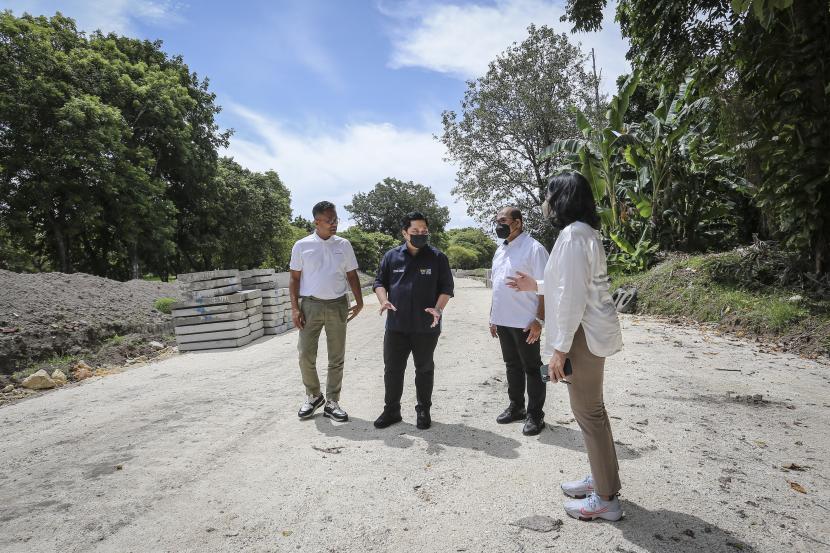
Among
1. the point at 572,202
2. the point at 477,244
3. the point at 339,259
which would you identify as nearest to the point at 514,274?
the point at 572,202

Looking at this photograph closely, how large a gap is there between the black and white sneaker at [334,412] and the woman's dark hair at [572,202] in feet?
9.22

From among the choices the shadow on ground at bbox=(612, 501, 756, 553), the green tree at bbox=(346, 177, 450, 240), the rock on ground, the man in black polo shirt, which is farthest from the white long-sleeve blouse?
the green tree at bbox=(346, 177, 450, 240)

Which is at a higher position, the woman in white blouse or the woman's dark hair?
the woman's dark hair

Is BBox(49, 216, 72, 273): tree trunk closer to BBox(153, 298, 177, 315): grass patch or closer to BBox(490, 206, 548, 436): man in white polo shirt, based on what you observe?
BBox(153, 298, 177, 315): grass patch

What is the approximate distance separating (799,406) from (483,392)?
118 inches

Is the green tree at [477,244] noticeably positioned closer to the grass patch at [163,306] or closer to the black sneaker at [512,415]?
the grass patch at [163,306]

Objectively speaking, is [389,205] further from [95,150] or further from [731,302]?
[731,302]

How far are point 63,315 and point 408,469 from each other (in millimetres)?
10133

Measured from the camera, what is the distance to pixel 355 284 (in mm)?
4672

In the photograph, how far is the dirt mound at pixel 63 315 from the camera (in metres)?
8.48

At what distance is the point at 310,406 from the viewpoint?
14.8ft

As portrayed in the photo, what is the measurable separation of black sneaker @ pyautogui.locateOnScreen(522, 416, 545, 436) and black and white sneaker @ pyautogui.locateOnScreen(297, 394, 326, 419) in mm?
2016

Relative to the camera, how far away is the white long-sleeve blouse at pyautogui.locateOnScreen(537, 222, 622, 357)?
93.5 inches

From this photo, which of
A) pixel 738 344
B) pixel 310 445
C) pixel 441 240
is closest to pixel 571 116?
pixel 738 344
